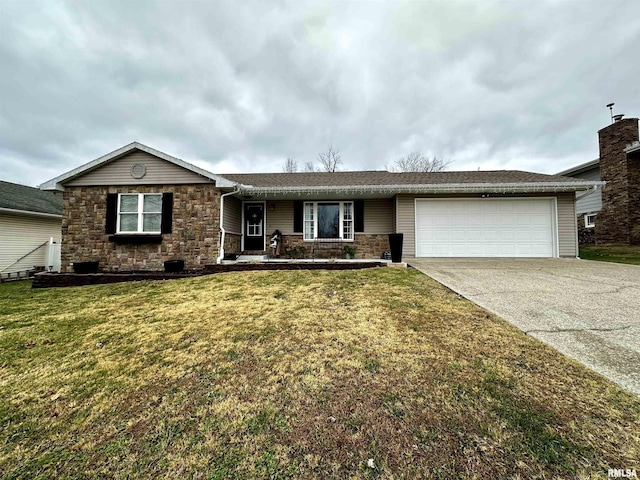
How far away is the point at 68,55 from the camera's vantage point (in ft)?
34.8

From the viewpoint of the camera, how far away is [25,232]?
37.0 feet

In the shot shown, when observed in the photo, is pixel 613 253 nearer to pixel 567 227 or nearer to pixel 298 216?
pixel 567 227

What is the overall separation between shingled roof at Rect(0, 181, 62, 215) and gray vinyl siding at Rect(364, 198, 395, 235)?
14070mm

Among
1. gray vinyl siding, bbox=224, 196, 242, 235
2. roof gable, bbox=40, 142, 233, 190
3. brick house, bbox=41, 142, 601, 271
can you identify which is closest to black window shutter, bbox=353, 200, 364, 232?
brick house, bbox=41, 142, 601, 271

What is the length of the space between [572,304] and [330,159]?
22758 millimetres

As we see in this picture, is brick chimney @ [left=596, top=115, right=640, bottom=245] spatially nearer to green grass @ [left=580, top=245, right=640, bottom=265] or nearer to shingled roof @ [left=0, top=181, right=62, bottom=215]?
green grass @ [left=580, top=245, right=640, bottom=265]

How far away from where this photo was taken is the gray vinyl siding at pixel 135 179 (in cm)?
838

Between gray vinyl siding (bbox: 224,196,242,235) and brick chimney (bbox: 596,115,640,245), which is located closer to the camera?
gray vinyl siding (bbox: 224,196,242,235)

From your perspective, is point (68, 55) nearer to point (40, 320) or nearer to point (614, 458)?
point (40, 320)

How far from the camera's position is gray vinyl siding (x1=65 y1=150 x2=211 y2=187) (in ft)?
27.5

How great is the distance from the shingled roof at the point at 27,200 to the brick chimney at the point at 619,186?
1006 inches

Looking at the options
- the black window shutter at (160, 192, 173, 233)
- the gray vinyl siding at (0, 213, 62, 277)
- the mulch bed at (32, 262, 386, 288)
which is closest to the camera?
the mulch bed at (32, 262, 386, 288)

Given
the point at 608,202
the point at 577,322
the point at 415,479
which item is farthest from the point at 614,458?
the point at 608,202

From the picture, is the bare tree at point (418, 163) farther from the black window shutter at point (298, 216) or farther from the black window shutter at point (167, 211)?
the black window shutter at point (167, 211)
